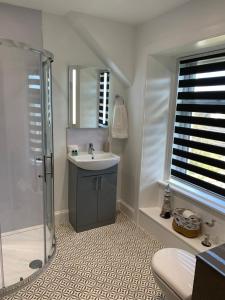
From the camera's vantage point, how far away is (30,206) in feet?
8.87

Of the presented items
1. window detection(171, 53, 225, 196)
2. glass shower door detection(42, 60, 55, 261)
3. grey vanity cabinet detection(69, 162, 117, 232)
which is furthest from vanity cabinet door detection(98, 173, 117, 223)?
window detection(171, 53, 225, 196)

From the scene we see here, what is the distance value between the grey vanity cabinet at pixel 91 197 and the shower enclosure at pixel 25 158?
32 centimetres

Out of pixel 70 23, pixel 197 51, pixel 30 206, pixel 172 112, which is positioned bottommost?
pixel 30 206

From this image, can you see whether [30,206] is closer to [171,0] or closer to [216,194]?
[216,194]

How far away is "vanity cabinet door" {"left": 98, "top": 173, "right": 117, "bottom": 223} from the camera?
9.37 ft

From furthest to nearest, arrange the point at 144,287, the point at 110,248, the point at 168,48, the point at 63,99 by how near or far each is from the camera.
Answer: the point at 63,99, the point at 110,248, the point at 168,48, the point at 144,287

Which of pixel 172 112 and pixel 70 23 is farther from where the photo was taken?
pixel 172 112

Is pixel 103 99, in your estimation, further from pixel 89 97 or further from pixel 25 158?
pixel 25 158

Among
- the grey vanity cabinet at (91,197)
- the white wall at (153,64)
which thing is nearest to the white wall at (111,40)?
the white wall at (153,64)

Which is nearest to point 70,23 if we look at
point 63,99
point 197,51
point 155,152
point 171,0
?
point 63,99

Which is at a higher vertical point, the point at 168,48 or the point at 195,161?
the point at 168,48

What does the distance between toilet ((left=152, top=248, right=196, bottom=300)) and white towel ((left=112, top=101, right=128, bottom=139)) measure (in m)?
1.62

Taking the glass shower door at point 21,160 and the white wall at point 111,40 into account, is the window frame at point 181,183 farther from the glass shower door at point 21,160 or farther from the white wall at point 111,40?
the glass shower door at point 21,160

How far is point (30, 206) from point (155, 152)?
1666mm
